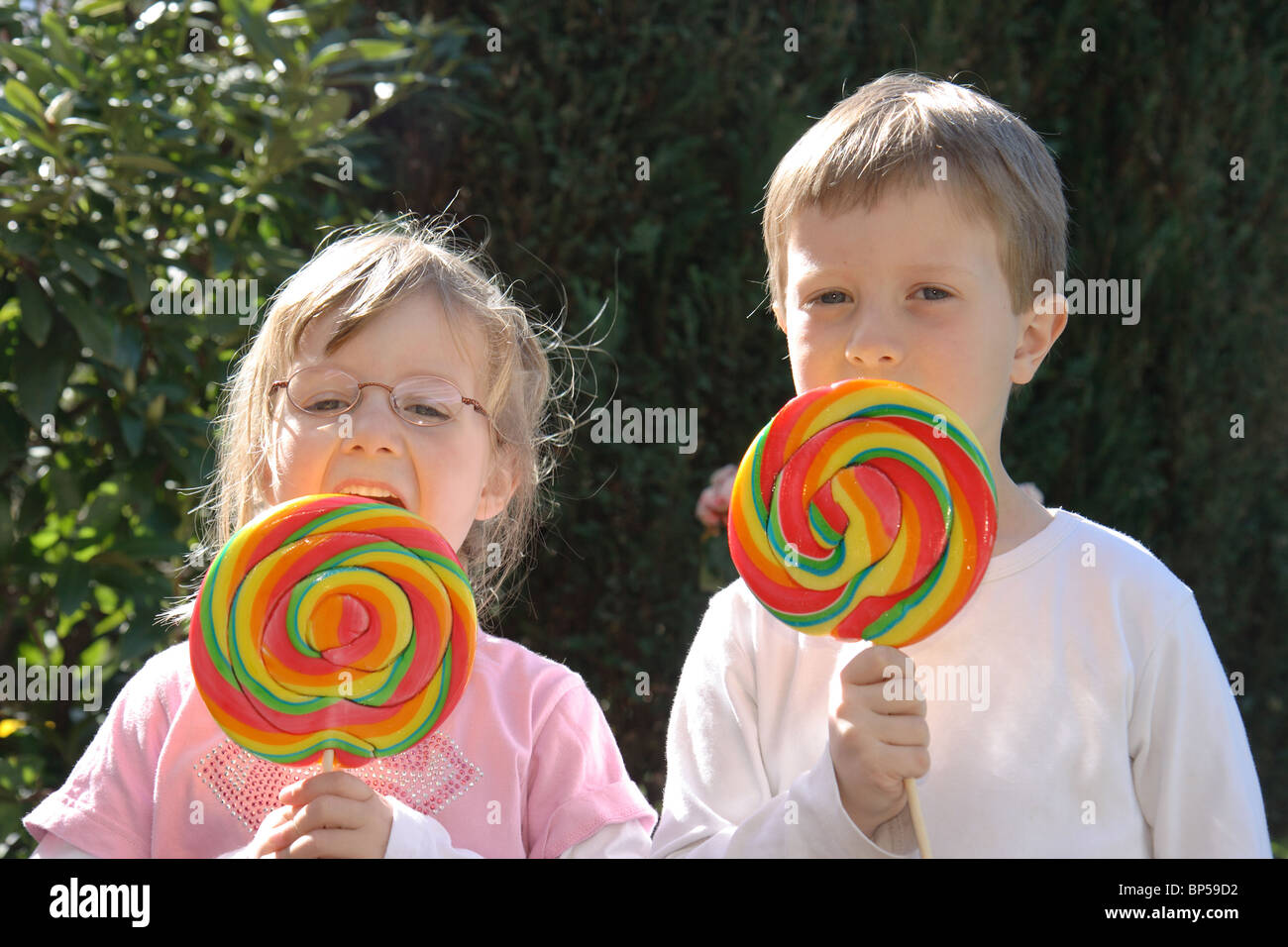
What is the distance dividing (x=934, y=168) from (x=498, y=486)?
883mm

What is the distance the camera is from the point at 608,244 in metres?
4.04

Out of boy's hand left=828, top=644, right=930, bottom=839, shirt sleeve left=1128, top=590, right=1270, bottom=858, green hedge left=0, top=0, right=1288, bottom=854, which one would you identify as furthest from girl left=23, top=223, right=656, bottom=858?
green hedge left=0, top=0, right=1288, bottom=854

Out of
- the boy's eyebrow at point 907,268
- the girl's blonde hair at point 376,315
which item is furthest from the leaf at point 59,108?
the boy's eyebrow at point 907,268

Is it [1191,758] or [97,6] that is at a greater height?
[97,6]

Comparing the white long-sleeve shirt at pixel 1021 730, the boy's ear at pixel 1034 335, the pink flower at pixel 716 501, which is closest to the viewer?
the white long-sleeve shirt at pixel 1021 730

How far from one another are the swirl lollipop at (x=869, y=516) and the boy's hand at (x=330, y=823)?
567mm

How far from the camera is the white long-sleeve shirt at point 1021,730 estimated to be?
1.78 m

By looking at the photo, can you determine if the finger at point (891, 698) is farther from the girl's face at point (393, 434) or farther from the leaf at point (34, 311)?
the leaf at point (34, 311)

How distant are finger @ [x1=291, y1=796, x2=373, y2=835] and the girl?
117 millimetres

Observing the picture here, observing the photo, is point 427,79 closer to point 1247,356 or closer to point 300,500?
point 300,500

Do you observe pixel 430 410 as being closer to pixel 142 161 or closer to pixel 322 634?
pixel 322 634

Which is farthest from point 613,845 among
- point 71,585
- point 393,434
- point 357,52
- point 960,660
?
point 357,52
